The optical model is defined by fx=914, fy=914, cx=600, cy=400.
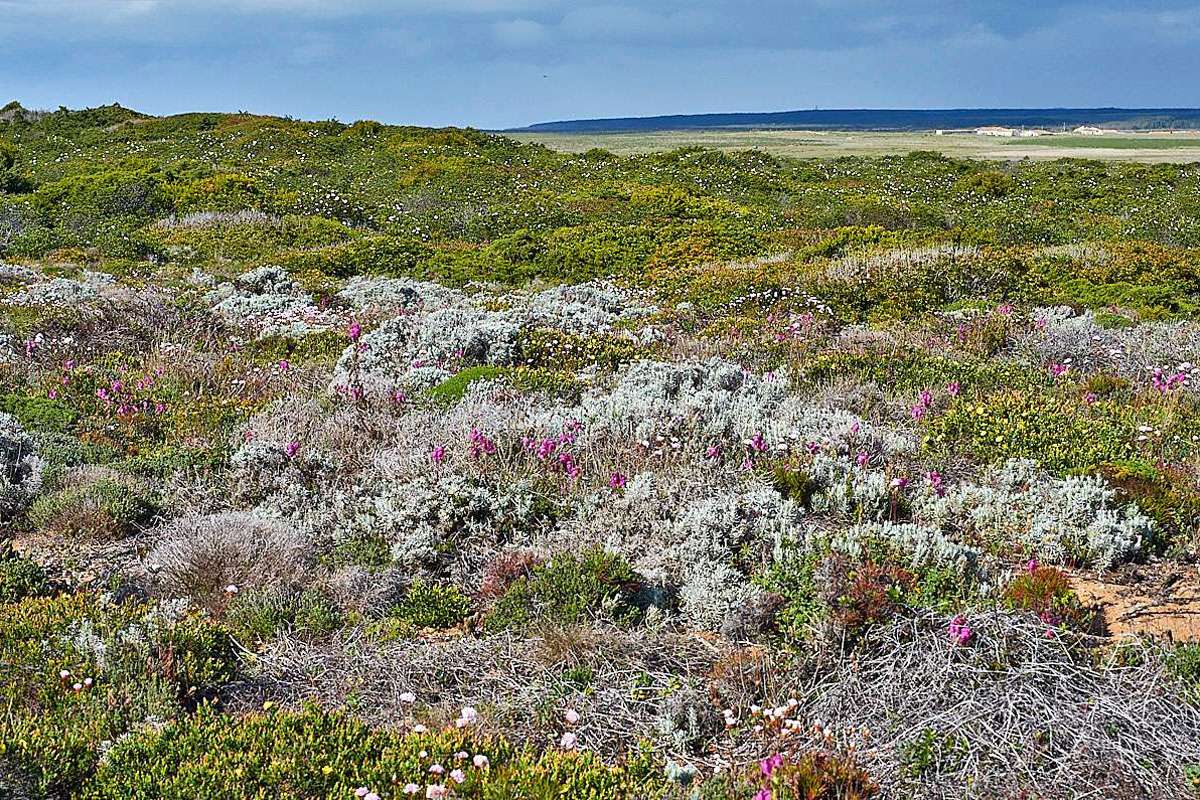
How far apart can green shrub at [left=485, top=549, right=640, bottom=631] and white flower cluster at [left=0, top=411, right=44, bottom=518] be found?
12.7 feet

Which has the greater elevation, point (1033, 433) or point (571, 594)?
point (1033, 433)

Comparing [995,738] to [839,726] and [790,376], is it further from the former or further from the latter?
[790,376]

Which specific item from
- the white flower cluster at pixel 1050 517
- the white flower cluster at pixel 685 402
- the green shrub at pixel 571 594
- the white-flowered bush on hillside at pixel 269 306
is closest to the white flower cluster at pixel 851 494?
the white flower cluster at pixel 1050 517

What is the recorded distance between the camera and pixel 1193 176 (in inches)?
1309

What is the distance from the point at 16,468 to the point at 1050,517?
740 cm

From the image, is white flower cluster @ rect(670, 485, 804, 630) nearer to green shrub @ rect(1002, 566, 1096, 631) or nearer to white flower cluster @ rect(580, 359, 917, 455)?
white flower cluster @ rect(580, 359, 917, 455)

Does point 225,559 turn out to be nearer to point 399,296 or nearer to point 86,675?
point 86,675

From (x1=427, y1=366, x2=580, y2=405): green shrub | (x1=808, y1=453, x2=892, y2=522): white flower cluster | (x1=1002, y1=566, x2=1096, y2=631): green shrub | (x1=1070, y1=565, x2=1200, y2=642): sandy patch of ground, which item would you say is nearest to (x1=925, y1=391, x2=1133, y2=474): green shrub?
(x1=808, y1=453, x2=892, y2=522): white flower cluster

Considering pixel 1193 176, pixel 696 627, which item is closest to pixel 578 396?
pixel 696 627

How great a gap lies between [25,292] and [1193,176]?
1441 inches

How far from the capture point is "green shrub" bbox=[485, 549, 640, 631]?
16.5 feet

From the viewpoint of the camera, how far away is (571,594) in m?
5.12

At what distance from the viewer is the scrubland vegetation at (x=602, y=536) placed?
153 inches

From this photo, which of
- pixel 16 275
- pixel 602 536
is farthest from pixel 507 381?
pixel 16 275
